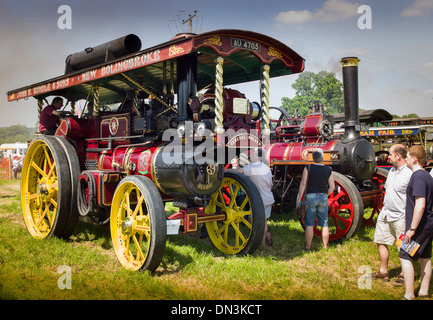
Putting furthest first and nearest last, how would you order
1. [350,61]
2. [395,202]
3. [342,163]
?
1. [350,61]
2. [342,163]
3. [395,202]

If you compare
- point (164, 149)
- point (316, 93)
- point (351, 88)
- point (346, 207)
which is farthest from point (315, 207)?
point (316, 93)

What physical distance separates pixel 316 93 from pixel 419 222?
50336mm

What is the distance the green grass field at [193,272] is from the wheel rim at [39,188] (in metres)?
0.24

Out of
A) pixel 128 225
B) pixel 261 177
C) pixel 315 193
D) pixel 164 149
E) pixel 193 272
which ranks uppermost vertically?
pixel 164 149

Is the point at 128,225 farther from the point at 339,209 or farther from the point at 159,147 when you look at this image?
the point at 339,209

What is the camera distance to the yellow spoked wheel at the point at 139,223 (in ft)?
11.6

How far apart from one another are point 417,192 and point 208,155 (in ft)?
6.72

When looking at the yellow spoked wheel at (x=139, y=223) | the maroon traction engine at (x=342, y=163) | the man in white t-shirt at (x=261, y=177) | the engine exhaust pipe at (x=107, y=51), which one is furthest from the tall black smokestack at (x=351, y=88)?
the yellow spoked wheel at (x=139, y=223)

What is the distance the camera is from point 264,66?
432cm

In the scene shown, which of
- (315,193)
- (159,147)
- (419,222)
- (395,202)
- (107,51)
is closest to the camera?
(419,222)

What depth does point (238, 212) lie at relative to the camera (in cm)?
463

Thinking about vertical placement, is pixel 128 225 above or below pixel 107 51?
below

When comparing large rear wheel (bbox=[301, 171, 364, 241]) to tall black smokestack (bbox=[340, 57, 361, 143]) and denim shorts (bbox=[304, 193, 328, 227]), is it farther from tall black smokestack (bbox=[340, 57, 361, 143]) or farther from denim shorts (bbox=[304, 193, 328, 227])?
tall black smokestack (bbox=[340, 57, 361, 143])

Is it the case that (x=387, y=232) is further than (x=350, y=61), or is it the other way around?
(x=350, y=61)
